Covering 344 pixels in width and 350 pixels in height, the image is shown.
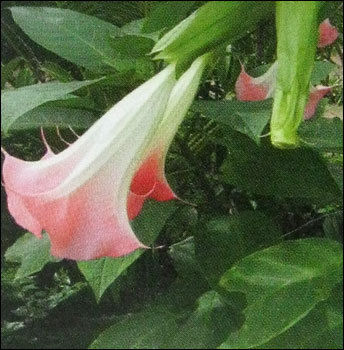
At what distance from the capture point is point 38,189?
0.80ft

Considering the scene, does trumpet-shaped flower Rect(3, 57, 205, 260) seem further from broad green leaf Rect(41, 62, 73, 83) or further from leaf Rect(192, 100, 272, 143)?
broad green leaf Rect(41, 62, 73, 83)

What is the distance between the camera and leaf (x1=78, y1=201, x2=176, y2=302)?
0.36 meters

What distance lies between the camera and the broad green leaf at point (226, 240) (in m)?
0.43

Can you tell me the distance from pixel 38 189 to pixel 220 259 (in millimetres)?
214

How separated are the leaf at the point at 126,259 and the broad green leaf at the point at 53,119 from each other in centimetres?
6

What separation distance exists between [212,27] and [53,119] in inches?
6.4

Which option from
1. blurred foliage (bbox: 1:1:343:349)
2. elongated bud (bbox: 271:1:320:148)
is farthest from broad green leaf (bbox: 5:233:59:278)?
elongated bud (bbox: 271:1:320:148)

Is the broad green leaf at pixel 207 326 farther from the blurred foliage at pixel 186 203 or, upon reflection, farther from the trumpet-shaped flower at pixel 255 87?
the trumpet-shaped flower at pixel 255 87

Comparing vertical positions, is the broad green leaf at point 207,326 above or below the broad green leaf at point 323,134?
below

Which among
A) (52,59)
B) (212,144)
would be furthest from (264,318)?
(52,59)

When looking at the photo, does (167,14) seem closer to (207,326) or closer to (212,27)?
(212,27)

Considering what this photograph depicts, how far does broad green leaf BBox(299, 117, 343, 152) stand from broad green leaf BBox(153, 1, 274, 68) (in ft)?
0.44

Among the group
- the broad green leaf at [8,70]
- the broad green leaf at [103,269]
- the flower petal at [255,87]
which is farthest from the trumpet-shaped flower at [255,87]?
the broad green leaf at [8,70]

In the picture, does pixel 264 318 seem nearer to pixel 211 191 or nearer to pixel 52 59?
pixel 211 191
